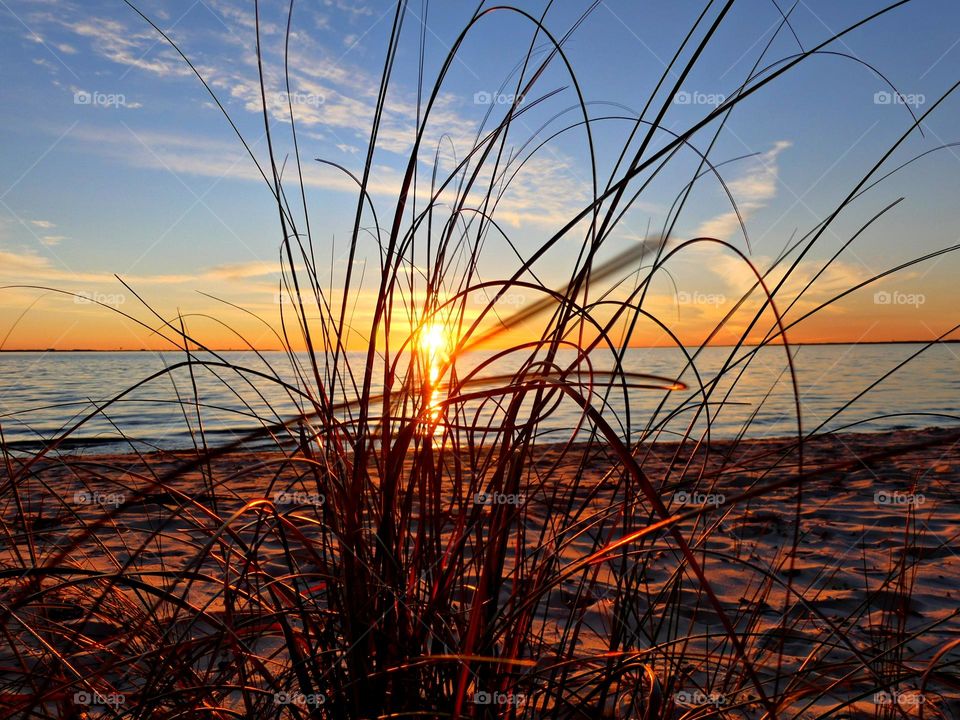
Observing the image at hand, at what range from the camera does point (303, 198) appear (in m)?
1.44

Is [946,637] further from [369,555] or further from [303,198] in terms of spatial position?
[303,198]

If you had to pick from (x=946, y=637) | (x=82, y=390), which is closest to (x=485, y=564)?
(x=946, y=637)

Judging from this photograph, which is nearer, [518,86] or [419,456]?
[419,456]

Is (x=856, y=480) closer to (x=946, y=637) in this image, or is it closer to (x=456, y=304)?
(x=946, y=637)

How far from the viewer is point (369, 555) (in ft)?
3.53

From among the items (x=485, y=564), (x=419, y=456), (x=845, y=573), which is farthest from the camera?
(x=845, y=573)

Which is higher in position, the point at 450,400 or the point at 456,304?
the point at 456,304

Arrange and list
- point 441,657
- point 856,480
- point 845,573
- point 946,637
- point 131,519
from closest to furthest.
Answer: point 441,657 → point 946,637 → point 845,573 → point 131,519 → point 856,480

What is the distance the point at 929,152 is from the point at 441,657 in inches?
54.9

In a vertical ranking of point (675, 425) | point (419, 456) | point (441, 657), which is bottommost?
point (675, 425)

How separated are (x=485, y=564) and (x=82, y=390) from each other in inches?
775

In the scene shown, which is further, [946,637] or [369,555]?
[946,637]

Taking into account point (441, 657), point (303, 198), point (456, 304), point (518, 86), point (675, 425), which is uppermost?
point (518, 86)

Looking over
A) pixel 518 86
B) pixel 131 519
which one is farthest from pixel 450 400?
pixel 131 519
